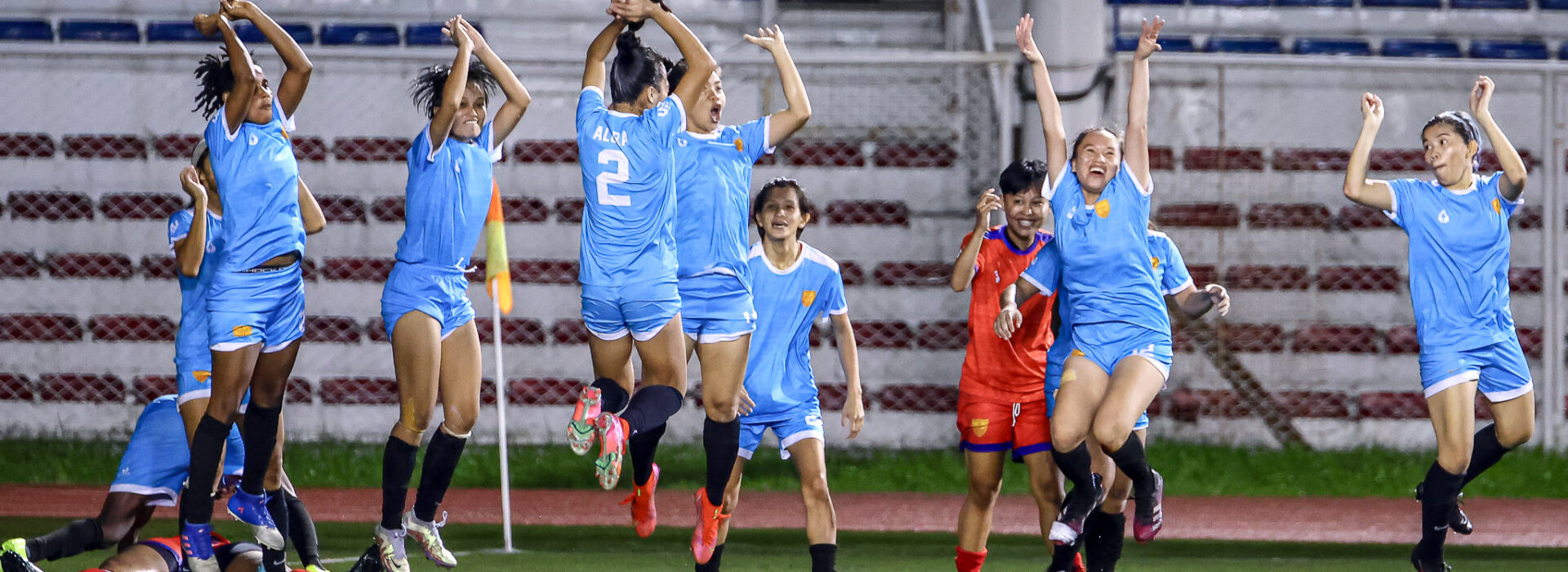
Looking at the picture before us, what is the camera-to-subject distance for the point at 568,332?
392 inches

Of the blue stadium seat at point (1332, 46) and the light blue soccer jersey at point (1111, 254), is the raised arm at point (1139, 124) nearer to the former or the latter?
the light blue soccer jersey at point (1111, 254)

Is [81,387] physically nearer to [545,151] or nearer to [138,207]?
[138,207]

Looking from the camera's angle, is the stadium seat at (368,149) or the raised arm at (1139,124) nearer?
the raised arm at (1139,124)

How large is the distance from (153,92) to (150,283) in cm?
140

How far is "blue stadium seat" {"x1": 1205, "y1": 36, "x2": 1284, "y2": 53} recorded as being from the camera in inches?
427

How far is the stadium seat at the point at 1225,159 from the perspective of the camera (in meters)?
9.98

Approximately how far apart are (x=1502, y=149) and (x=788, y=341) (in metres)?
2.83

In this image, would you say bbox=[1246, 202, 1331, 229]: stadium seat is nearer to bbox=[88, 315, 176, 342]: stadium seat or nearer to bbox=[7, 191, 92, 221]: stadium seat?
bbox=[88, 315, 176, 342]: stadium seat

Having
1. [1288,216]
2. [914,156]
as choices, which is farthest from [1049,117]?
[1288,216]

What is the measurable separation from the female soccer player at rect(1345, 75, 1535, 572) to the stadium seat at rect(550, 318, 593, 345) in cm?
579

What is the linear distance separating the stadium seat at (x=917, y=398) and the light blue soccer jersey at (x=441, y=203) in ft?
16.0

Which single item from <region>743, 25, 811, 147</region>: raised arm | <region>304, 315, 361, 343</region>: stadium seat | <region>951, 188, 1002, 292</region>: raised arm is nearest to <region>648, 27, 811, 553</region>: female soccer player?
<region>743, 25, 811, 147</region>: raised arm

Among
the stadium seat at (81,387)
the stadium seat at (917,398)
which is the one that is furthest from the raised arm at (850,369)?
the stadium seat at (81,387)

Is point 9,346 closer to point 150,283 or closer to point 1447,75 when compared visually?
point 150,283
